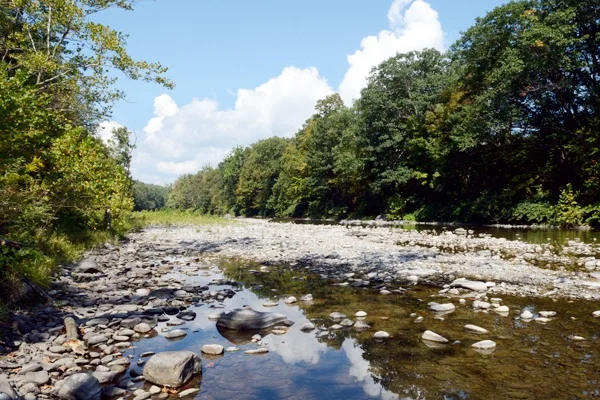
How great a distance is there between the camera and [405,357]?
15.9 feet

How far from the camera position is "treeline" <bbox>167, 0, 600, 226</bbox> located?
85.1ft

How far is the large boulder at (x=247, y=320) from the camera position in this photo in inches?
240

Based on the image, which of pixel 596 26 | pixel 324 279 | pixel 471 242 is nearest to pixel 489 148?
pixel 596 26

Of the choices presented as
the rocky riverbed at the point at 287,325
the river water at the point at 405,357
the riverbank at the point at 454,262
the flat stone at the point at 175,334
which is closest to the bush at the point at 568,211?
the riverbank at the point at 454,262

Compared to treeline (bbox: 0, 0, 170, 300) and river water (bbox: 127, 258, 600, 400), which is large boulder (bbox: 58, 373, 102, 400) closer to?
river water (bbox: 127, 258, 600, 400)

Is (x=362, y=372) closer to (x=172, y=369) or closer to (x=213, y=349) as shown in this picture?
(x=213, y=349)

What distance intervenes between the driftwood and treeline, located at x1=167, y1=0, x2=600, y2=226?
94.3ft

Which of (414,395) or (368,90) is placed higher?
(368,90)

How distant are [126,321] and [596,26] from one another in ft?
110

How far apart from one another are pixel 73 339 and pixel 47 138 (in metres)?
6.73

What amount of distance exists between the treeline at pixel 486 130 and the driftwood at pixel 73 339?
28.7 meters

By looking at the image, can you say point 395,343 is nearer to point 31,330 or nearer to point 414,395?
point 414,395

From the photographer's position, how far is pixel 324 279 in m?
9.95

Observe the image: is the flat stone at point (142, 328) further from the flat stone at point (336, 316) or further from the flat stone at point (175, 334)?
the flat stone at point (336, 316)
